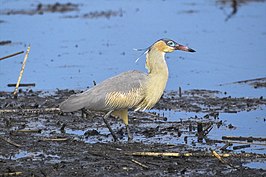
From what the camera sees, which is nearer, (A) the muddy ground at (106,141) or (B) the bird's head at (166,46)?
(A) the muddy ground at (106,141)

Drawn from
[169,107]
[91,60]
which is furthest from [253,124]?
[91,60]

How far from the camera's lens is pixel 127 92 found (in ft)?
32.5

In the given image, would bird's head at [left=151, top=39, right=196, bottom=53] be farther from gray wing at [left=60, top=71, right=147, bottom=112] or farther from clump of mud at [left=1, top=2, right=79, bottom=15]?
clump of mud at [left=1, top=2, right=79, bottom=15]

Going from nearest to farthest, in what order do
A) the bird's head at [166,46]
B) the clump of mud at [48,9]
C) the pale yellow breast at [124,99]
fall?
the pale yellow breast at [124,99], the bird's head at [166,46], the clump of mud at [48,9]

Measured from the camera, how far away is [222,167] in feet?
27.5

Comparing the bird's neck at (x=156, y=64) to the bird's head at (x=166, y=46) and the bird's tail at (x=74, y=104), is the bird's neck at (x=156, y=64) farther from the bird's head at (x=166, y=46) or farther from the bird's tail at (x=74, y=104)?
the bird's tail at (x=74, y=104)

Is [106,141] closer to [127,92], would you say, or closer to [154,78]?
[127,92]

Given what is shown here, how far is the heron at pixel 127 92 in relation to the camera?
32.2 feet

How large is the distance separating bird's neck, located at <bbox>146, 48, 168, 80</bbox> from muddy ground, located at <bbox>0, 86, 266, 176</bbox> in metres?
0.70

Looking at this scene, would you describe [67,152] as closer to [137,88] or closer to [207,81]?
[137,88]

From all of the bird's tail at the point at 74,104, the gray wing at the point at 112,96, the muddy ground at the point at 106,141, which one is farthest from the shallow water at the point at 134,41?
the bird's tail at the point at 74,104

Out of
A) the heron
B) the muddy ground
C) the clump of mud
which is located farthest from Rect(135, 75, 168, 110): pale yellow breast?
the clump of mud

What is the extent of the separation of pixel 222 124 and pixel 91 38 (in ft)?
25.8

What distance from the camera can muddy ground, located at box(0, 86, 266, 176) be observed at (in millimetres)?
8281
